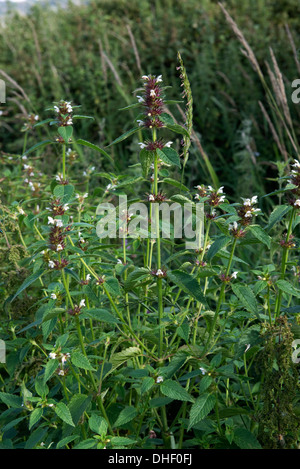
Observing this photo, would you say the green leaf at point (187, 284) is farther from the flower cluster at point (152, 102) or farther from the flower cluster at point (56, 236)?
the flower cluster at point (152, 102)

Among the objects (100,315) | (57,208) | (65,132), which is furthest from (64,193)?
(100,315)

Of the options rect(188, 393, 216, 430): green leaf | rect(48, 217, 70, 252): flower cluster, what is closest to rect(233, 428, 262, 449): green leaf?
rect(188, 393, 216, 430): green leaf

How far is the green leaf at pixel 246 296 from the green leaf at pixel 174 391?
1.05ft

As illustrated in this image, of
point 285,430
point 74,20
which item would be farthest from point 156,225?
point 74,20

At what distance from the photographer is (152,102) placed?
1647mm

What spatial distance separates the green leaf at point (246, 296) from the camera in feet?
5.17

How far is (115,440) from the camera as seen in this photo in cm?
149

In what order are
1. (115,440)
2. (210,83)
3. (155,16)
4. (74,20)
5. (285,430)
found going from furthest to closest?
1. (74,20)
2. (155,16)
3. (210,83)
4. (285,430)
5. (115,440)

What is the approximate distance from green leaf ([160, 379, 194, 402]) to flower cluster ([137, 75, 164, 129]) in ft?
2.64

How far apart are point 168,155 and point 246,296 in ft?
1.64

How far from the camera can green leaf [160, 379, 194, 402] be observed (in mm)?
1542

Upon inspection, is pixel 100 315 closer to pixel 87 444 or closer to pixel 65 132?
pixel 87 444

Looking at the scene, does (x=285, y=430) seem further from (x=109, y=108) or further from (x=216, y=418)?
(x=109, y=108)

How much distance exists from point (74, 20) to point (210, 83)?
8.74 ft
